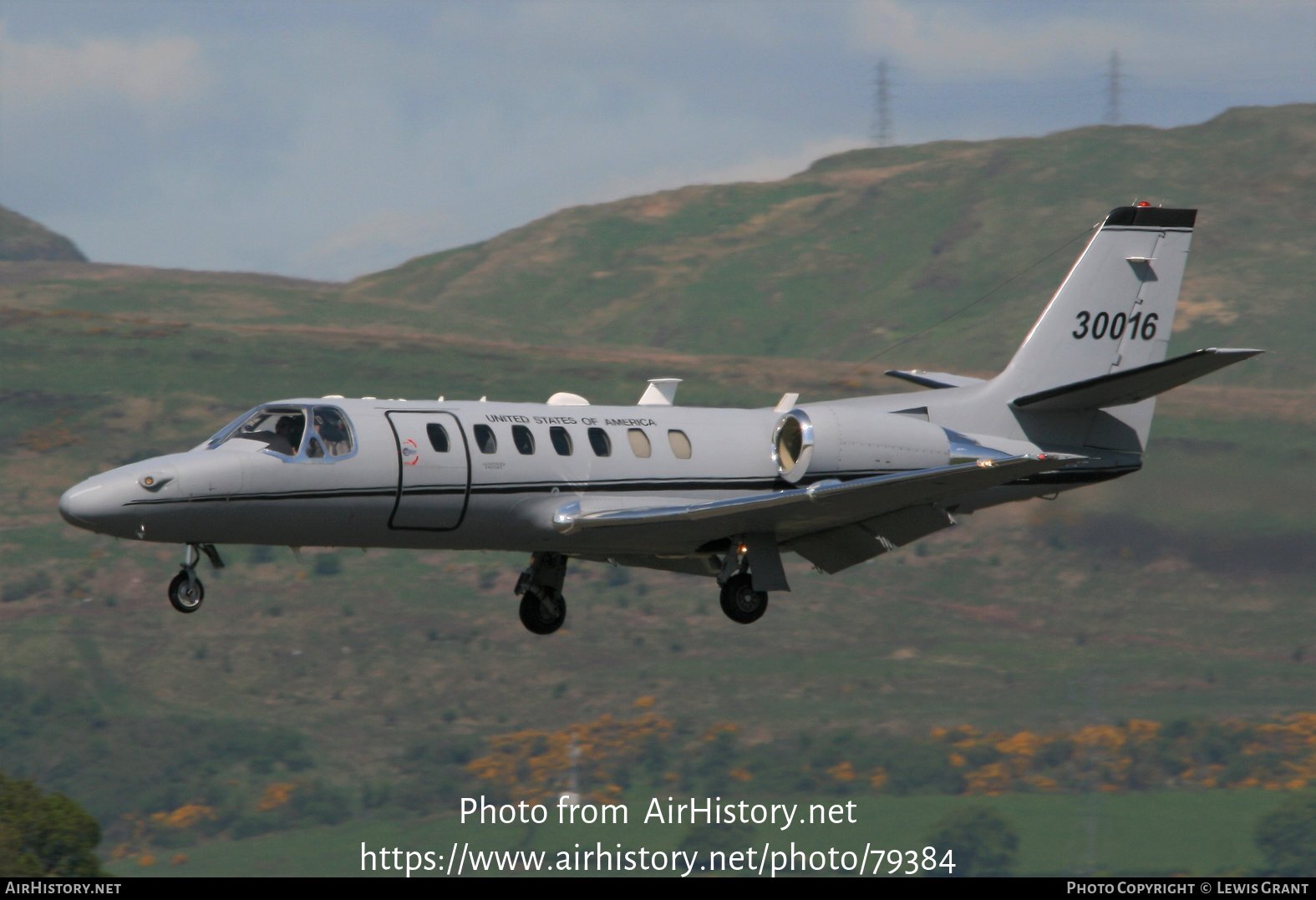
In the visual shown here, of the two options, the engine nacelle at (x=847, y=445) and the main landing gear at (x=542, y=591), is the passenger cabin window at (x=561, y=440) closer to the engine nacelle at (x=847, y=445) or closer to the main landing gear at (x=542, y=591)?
the main landing gear at (x=542, y=591)

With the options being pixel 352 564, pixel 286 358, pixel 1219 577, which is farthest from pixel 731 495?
pixel 286 358

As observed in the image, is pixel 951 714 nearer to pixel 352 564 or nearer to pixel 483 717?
pixel 483 717

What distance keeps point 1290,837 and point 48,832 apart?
229ft

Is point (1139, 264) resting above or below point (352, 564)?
above

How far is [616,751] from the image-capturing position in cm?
11062

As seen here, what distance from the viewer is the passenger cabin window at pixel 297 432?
24375 mm

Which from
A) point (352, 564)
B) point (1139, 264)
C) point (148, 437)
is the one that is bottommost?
point (352, 564)

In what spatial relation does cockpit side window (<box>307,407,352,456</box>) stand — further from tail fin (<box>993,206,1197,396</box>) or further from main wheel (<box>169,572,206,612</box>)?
tail fin (<box>993,206,1197,396</box>)

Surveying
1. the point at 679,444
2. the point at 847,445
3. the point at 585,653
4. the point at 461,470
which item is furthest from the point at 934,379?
the point at 585,653

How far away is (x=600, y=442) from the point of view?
2684 cm

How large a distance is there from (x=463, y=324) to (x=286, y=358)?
39649mm

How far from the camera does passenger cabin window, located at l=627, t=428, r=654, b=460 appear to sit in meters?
27.2

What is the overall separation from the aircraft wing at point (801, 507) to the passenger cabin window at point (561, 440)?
903 mm

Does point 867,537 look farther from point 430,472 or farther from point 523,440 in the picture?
point 430,472
